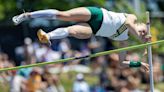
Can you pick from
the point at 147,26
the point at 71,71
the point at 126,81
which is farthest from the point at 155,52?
the point at 147,26

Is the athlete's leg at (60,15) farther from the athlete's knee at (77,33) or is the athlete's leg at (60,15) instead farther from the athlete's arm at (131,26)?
the athlete's arm at (131,26)

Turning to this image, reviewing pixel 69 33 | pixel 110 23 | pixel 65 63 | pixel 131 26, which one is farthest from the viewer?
pixel 65 63

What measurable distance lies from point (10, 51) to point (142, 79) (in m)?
11.6

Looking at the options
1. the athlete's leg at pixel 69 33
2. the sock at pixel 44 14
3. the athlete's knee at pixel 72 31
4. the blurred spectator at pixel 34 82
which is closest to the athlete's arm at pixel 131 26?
the athlete's leg at pixel 69 33

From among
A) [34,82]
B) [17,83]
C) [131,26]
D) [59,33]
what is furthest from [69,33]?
[17,83]

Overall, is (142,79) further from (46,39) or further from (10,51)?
(10,51)

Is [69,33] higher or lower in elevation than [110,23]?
lower

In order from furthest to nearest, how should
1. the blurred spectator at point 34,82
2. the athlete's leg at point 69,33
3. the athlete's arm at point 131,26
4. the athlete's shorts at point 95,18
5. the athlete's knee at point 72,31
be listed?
the blurred spectator at point 34,82
the athlete's arm at point 131,26
the athlete's shorts at point 95,18
the athlete's knee at point 72,31
the athlete's leg at point 69,33

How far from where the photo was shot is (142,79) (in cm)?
1772

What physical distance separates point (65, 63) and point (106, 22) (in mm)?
10224

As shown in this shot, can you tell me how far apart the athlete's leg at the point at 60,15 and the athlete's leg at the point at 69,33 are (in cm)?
13

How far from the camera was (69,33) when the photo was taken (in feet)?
38.5

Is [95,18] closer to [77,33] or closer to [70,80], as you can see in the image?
[77,33]

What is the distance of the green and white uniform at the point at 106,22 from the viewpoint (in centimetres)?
1191
